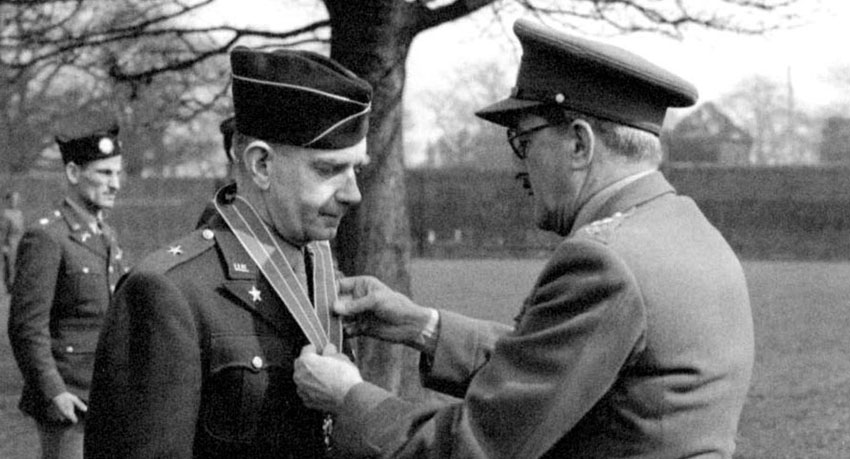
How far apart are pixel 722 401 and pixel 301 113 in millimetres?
1117

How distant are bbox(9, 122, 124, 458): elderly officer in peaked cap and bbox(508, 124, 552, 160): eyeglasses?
3102 millimetres

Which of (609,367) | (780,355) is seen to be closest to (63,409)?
(609,367)

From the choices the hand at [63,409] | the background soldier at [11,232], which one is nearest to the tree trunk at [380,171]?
the hand at [63,409]

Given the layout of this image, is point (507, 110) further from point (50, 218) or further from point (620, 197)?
point (50, 218)

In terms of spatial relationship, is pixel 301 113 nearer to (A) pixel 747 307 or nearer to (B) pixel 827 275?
(A) pixel 747 307

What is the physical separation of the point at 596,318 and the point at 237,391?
2.85 feet

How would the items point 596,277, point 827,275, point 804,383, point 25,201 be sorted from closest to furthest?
point 596,277 < point 804,383 < point 827,275 < point 25,201

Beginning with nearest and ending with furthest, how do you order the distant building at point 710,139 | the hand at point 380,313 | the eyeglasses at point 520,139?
the eyeglasses at point 520,139, the hand at point 380,313, the distant building at point 710,139

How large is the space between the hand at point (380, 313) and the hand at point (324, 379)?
1.13 ft

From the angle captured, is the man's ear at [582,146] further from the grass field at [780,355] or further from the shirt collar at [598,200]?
the grass field at [780,355]

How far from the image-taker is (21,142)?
1523 inches

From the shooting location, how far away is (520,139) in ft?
9.55

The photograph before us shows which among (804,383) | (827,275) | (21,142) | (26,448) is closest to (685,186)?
(827,275)

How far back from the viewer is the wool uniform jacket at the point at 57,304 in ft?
17.8
